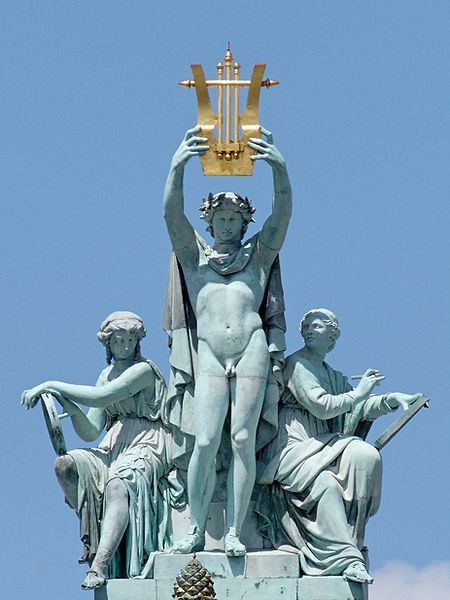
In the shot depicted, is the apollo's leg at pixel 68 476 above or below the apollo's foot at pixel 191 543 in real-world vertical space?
above

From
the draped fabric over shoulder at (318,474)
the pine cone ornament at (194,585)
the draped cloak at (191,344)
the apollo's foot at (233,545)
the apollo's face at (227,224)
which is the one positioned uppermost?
the apollo's face at (227,224)

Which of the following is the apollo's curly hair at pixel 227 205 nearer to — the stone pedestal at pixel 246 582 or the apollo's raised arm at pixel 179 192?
the apollo's raised arm at pixel 179 192

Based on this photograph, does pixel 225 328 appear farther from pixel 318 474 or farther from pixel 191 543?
pixel 191 543

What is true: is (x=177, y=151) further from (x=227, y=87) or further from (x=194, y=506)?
(x=194, y=506)

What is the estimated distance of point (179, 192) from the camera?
29547 mm

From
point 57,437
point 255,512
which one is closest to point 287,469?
point 255,512

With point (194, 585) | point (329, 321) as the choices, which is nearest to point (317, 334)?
point (329, 321)

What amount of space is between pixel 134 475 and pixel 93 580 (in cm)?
141

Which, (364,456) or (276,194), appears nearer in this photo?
(364,456)

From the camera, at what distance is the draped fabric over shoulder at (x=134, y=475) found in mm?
29547

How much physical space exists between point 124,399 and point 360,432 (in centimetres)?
271

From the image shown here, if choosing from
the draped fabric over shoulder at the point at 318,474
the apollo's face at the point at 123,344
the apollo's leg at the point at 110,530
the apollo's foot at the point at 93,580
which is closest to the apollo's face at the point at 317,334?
the draped fabric over shoulder at the point at 318,474

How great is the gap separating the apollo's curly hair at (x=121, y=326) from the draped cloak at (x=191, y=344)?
0.37 meters

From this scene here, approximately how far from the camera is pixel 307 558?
2931 centimetres
